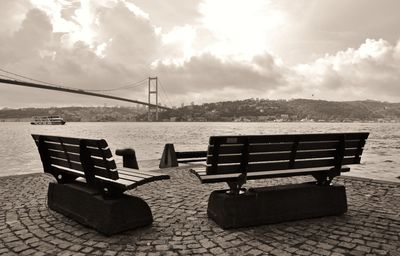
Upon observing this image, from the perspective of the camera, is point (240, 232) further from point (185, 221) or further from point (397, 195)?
point (397, 195)

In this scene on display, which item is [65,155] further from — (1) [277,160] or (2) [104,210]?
(1) [277,160]

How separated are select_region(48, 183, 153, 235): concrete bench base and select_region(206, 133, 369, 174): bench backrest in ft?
2.97

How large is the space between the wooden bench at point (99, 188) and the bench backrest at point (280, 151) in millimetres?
677

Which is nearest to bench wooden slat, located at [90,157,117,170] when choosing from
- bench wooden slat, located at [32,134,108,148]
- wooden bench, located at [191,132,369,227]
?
bench wooden slat, located at [32,134,108,148]

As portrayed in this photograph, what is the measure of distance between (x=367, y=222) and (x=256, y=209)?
1.34 metres

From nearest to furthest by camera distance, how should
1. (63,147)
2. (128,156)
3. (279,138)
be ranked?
(279,138), (63,147), (128,156)

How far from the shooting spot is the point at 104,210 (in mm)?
4023

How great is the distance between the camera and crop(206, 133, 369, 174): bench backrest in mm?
4000

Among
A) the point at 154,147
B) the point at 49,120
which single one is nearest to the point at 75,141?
the point at 154,147

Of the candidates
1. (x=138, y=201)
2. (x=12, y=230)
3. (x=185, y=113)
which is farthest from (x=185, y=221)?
(x=185, y=113)

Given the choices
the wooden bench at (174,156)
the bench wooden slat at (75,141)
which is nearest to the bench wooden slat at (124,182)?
the bench wooden slat at (75,141)

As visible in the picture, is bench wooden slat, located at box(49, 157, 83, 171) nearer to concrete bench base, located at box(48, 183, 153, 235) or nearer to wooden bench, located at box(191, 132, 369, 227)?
concrete bench base, located at box(48, 183, 153, 235)

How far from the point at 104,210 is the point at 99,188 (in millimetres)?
273

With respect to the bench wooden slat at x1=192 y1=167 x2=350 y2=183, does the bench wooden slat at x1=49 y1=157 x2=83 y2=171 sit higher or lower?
higher
